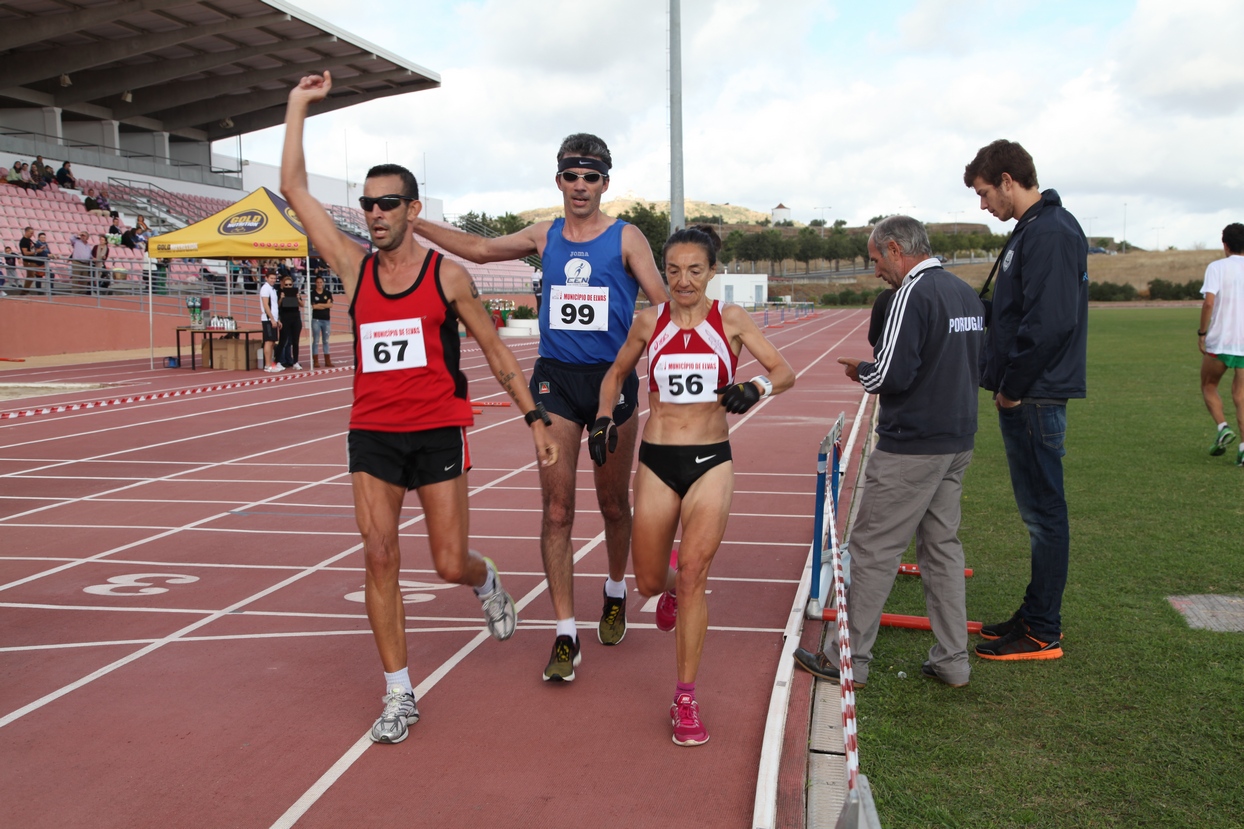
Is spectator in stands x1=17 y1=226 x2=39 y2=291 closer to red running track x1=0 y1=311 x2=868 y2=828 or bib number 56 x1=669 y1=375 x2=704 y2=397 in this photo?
red running track x1=0 y1=311 x2=868 y2=828

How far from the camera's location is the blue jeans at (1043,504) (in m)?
4.62

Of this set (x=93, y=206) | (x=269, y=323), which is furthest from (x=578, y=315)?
(x=93, y=206)

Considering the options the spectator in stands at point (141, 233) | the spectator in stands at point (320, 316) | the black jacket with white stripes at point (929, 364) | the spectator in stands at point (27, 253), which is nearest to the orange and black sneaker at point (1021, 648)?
the black jacket with white stripes at point (929, 364)

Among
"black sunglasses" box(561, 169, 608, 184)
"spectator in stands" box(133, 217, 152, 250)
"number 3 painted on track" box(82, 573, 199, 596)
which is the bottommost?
"number 3 painted on track" box(82, 573, 199, 596)

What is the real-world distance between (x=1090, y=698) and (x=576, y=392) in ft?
8.30

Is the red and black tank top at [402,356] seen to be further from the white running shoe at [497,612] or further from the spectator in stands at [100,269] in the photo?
the spectator in stands at [100,269]

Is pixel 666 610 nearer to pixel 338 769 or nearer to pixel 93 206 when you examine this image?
pixel 338 769

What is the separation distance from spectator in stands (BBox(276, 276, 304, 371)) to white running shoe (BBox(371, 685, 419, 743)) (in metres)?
17.8

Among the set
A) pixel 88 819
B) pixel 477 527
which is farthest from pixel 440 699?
pixel 477 527

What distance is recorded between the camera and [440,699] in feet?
14.3

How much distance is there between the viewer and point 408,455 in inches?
164

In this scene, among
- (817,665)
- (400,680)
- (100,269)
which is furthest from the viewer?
(100,269)

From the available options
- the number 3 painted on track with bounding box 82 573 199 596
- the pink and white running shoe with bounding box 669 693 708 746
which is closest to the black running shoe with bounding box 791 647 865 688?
the pink and white running shoe with bounding box 669 693 708 746

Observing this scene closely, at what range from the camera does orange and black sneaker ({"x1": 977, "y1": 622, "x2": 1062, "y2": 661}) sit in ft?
15.3
